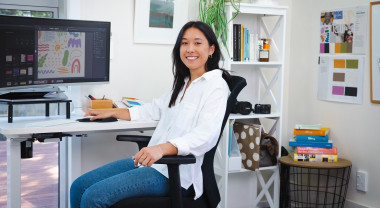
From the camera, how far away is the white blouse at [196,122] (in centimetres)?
204

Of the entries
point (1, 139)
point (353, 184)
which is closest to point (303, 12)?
point (353, 184)

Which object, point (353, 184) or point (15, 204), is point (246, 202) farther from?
point (15, 204)

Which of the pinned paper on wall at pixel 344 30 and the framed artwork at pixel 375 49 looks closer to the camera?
the framed artwork at pixel 375 49

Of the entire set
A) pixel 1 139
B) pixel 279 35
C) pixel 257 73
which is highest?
pixel 279 35

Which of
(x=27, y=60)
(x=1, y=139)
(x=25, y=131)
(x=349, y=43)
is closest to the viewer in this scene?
(x=25, y=131)

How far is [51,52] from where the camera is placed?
8.55 ft

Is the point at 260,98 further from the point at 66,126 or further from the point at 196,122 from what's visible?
the point at 66,126

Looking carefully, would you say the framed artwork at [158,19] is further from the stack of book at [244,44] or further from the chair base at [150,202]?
the chair base at [150,202]

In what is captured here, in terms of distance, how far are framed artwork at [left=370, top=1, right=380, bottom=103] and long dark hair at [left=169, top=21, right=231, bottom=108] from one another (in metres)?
1.21

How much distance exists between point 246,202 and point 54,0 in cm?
189

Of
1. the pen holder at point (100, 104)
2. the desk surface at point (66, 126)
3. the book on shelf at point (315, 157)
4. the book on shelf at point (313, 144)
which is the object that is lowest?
the book on shelf at point (315, 157)

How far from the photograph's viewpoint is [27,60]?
2.50 m

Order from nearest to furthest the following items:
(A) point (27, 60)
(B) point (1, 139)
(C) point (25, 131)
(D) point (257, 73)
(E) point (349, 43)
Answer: (C) point (25, 131), (A) point (27, 60), (B) point (1, 139), (E) point (349, 43), (D) point (257, 73)

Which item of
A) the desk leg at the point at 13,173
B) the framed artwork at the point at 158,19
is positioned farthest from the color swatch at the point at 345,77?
the desk leg at the point at 13,173
